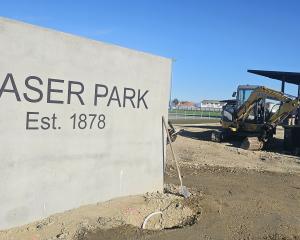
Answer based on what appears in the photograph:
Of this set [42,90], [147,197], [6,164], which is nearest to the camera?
[6,164]

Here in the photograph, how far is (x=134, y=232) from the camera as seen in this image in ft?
23.8

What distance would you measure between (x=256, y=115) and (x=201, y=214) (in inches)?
608

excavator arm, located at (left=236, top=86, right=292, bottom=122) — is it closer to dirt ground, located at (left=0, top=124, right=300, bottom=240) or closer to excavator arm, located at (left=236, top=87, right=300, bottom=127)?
excavator arm, located at (left=236, top=87, right=300, bottom=127)

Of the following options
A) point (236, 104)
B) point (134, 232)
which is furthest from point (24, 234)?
point (236, 104)

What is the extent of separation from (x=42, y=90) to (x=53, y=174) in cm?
135

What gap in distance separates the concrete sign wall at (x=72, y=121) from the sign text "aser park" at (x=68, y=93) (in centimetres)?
2

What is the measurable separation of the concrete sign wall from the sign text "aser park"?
0.02 meters

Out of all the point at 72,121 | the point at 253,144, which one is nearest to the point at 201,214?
the point at 72,121

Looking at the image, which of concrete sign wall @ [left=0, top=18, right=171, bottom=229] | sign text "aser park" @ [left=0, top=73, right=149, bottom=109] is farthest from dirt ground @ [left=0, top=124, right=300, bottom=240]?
sign text "aser park" @ [left=0, top=73, right=149, bottom=109]

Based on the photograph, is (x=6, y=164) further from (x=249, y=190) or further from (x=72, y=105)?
(x=249, y=190)

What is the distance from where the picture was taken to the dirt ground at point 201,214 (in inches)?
282

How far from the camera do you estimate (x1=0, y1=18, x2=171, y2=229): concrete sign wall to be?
682 centimetres

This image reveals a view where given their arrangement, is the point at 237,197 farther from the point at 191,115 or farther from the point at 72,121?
the point at 191,115

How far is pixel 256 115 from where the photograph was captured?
920 inches
